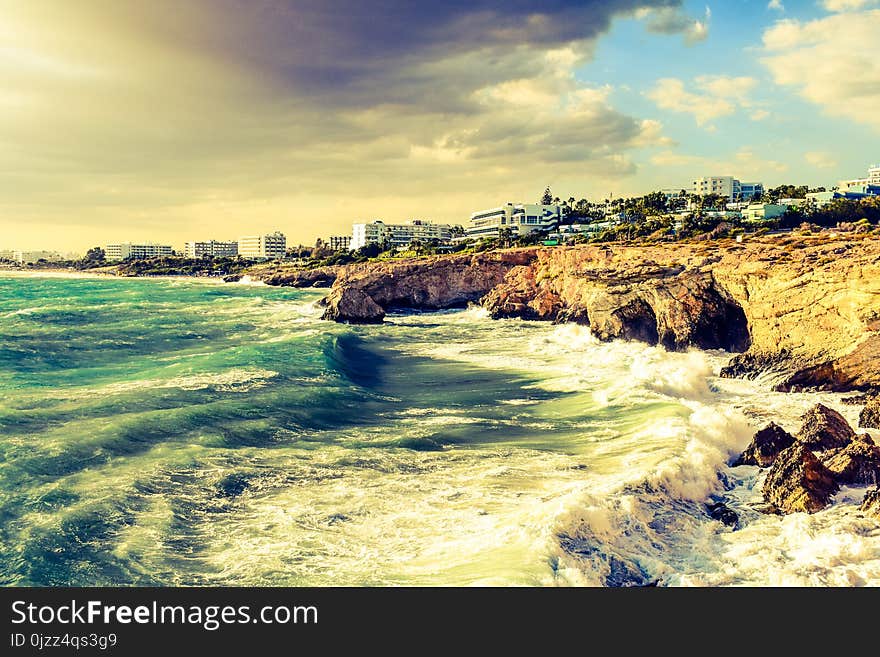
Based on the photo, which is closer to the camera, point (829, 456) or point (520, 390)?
point (829, 456)

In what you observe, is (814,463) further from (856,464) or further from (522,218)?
(522,218)

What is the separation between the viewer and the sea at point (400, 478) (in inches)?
411

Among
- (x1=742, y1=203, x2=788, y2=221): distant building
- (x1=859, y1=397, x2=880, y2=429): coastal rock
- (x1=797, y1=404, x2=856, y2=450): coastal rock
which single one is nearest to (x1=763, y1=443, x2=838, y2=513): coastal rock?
(x1=797, y1=404, x2=856, y2=450): coastal rock

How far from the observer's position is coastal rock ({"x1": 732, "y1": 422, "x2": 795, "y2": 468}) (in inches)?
604

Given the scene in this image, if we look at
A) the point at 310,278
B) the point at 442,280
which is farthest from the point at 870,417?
the point at 310,278

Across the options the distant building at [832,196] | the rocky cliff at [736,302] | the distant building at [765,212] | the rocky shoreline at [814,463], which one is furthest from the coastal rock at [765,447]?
the distant building at [832,196]

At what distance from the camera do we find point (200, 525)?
12.4 metres

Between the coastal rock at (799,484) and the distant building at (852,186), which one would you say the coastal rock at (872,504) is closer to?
the coastal rock at (799,484)

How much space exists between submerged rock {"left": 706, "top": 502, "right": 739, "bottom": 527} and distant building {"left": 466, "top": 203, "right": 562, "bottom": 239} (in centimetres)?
14889

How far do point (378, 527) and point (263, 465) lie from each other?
17.2 feet

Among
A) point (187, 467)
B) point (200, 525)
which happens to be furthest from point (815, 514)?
point (187, 467)

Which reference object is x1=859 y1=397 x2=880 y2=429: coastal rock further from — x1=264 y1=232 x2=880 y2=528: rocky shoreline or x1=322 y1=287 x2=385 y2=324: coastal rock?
x1=322 y1=287 x2=385 y2=324: coastal rock
